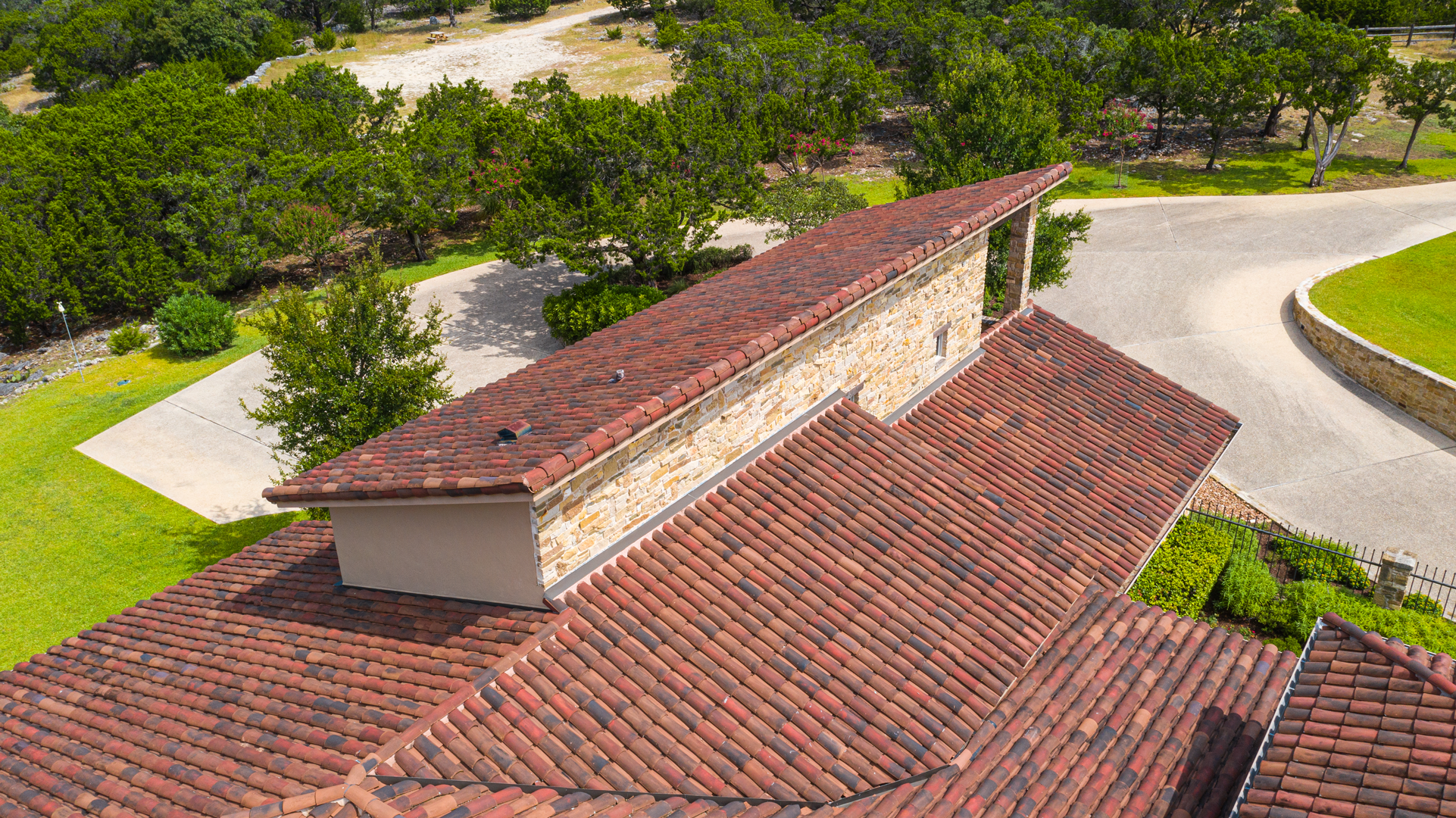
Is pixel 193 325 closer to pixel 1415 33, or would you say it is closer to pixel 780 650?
pixel 780 650

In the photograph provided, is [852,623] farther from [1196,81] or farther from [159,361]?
[1196,81]

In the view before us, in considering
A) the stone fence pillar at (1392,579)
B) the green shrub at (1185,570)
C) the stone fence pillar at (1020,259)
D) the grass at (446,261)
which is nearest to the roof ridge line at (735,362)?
the stone fence pillar at (1020,259)

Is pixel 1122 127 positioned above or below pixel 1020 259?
below

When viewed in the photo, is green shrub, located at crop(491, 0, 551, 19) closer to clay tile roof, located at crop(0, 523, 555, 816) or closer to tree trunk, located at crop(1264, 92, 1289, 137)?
tree trunk, located at crop(1264, 92, 1289, 137)

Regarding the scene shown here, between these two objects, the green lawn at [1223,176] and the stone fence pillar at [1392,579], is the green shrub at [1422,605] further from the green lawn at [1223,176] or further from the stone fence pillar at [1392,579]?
the green lawn at [1223,176]

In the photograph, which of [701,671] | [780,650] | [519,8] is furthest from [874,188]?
[519,8]

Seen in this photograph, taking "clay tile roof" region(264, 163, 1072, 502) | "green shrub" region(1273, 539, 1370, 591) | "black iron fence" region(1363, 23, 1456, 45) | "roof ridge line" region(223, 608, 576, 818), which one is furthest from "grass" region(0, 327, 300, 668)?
"black iron fence" region(1363, 23, 1456, 45)
